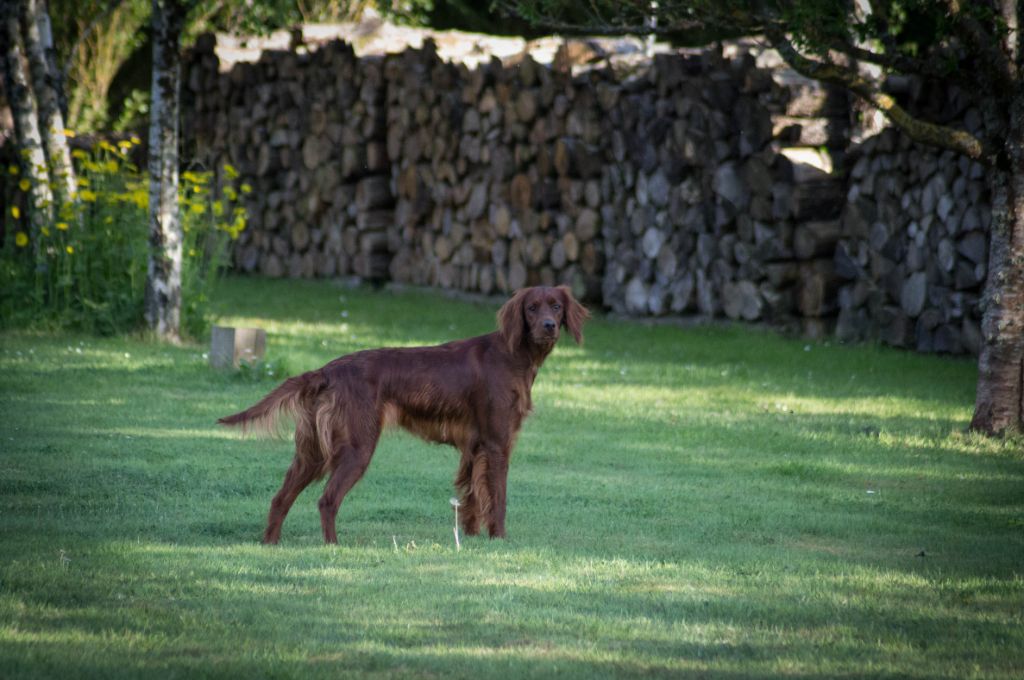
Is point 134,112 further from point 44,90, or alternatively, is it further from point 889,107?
point 889,107

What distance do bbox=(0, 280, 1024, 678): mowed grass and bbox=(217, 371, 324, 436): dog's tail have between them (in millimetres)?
484

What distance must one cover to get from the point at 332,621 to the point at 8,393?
5.57 meters

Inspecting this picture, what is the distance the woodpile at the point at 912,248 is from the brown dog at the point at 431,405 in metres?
6.11

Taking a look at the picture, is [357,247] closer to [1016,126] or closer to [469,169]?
[469,169]

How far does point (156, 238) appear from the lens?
11.5 metres

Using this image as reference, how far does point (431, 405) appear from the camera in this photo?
5.65m

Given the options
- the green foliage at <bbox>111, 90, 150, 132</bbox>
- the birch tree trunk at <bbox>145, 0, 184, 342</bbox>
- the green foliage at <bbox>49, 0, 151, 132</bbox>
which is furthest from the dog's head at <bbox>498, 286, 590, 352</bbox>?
the green foliage at <bbox>49, 0, 151, 132</bbox>

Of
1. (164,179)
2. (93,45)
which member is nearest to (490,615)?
(164,179)

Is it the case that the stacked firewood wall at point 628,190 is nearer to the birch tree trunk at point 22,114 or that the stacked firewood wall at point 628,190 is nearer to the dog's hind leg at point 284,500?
the birch tree trunk at point 22,114

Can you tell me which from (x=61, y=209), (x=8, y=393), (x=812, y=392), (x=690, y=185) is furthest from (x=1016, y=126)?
(x=61, y=209)

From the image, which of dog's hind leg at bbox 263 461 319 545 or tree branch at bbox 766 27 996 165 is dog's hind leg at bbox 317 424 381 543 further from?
tree branch at bbox 766 27 996 165

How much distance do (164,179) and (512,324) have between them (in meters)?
6.54

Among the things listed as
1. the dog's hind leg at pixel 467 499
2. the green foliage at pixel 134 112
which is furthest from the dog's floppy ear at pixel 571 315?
the green foliage at pixel 134 112

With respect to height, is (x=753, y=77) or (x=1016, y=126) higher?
(x=753, y=77)
